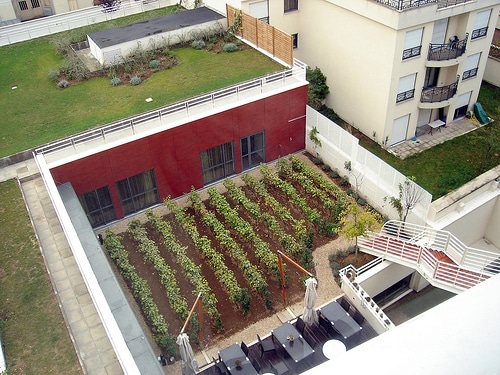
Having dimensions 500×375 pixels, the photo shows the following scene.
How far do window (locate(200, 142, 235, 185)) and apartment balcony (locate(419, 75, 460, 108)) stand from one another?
396 inches

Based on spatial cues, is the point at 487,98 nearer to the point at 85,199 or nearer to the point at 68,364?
the point at 85,199

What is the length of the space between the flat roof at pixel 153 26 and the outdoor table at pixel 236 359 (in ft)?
56.6

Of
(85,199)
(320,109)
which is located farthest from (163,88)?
(320,109)

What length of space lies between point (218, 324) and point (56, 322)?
5.62 meters

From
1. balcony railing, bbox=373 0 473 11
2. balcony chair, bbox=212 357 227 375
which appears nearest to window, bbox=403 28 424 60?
balcony railing, bbox=373 0 473 11

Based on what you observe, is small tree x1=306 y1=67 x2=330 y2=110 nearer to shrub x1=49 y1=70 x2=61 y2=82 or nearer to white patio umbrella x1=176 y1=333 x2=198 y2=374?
shrub x1=49 y1=70 x2=61 y2=82

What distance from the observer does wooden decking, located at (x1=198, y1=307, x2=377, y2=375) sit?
51.7 ft

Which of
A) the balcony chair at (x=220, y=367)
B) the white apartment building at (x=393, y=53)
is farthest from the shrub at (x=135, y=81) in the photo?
the balcony chair at (x=220, y=367)

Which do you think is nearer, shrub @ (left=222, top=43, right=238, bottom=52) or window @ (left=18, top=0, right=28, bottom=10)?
shrub @ (left=222, top=43, right=238, bottom=52)

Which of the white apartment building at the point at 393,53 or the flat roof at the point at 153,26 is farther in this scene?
the flat roof at the point at 153,26

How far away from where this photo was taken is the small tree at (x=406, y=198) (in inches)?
781

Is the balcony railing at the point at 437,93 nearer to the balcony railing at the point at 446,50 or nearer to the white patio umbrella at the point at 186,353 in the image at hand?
the balcony railing at the point at 446,50

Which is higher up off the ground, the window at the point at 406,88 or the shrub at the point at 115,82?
the shrub at the point at 115,82

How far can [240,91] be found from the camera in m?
22.7
